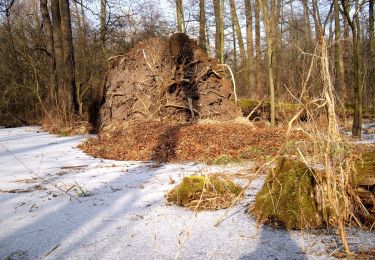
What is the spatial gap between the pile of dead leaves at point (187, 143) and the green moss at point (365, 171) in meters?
2.66

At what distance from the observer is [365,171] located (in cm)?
291

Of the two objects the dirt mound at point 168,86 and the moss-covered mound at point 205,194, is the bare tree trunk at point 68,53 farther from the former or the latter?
the moss-covered mound at point 205,194

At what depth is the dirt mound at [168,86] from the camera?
9.77 m

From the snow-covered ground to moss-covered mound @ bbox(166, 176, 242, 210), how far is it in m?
0.11

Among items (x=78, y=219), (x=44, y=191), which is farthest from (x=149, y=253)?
(x=44, y=191)

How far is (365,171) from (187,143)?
424cm

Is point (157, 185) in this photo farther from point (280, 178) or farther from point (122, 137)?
point (122, 137)

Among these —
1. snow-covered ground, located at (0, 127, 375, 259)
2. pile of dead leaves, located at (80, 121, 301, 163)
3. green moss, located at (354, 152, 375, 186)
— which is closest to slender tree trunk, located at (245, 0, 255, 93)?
pile of dead leaves, located at (80, 121, 301, 163)

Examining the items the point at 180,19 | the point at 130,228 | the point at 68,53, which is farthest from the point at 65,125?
the point at 130,228

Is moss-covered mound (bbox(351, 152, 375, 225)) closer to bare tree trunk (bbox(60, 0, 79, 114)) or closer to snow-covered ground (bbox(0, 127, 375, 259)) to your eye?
snow-covered ground (bbox(0, 127, 375, 259))

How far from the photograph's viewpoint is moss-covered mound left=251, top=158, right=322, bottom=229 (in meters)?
2.82

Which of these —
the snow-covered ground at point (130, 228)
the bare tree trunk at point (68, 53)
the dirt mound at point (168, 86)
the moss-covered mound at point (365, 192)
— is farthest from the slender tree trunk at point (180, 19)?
the moss-covered mound at point (365, 192)

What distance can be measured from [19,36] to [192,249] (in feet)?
60.2

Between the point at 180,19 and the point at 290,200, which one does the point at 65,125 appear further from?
the point at 290,200
